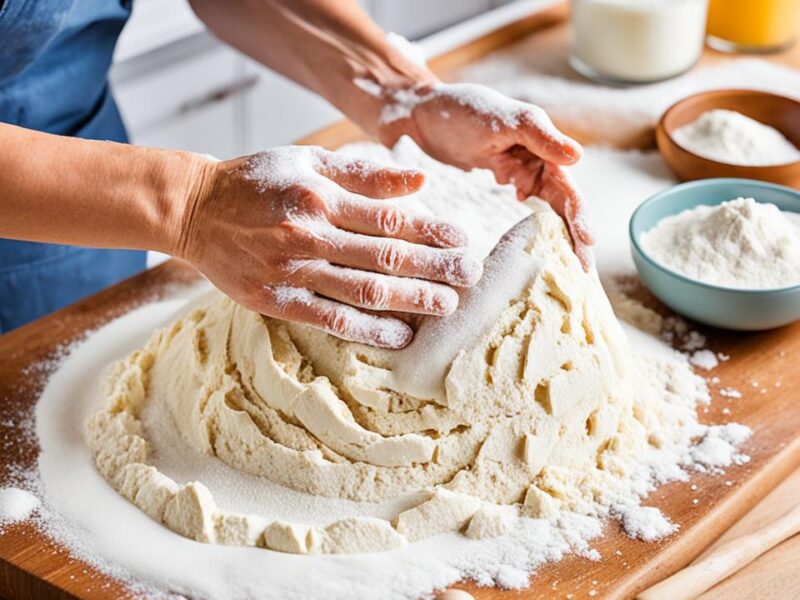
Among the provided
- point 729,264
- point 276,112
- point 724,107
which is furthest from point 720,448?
point 276,112

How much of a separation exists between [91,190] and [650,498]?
2.37 feet

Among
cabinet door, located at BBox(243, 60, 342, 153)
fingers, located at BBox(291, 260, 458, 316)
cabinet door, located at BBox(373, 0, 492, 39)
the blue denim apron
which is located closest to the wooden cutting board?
the blue denim apron

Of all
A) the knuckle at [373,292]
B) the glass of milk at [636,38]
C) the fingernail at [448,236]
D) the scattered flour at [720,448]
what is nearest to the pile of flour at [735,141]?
the glass of milk at [636,38]

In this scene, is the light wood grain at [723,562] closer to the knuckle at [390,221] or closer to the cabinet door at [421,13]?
the knuckle at [390,221]

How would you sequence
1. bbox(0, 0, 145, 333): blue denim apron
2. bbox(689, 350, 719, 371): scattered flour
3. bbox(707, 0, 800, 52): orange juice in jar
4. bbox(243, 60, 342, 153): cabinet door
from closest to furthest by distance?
bbox(689, 350, 719, 371): scattered flour < bbox(0, 0, 145, 333): blue denim apron < bbox(707, 0, 800, 52): orange juice in jar < bbox(243, 60, 342, 153): cabinet door

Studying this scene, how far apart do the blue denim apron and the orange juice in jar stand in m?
1.29

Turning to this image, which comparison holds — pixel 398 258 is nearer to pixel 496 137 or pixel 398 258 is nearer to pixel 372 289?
pixel 372 289

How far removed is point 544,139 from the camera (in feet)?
4.71

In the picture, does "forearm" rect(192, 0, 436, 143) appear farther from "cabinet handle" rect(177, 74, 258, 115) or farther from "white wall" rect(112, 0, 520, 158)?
"cabinet handle" rect(177, 74, 258, 115)

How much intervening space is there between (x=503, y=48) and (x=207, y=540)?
1.53 m

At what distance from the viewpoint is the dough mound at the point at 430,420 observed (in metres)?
1.20

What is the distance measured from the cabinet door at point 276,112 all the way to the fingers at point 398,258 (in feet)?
5.78

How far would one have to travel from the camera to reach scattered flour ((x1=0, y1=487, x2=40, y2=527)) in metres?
1.24

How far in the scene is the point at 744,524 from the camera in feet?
4.18
